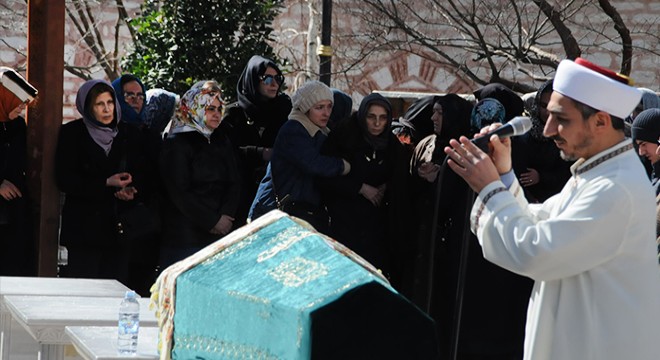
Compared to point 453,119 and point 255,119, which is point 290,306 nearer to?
point 453,119

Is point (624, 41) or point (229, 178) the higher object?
point (624, 41)

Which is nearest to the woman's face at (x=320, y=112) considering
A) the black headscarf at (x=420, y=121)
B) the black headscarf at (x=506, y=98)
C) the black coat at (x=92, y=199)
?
the black headscarf at (x=420, y=121)

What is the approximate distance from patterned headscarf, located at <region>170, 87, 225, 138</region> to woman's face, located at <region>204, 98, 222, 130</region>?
0.01 m

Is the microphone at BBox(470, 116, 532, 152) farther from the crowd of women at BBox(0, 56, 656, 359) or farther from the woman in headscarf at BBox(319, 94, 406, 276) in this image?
the woman in headscarf at BBox(319, 94, 406, 276)

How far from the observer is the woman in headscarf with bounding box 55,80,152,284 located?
8664mm

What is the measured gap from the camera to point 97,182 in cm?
865

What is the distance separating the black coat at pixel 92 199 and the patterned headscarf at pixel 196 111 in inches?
13.9

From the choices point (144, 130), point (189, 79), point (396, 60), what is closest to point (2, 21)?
point (396, 60)

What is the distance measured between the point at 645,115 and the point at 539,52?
189 inches

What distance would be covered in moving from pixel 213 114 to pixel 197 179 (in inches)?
17.4

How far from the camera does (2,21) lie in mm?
17969

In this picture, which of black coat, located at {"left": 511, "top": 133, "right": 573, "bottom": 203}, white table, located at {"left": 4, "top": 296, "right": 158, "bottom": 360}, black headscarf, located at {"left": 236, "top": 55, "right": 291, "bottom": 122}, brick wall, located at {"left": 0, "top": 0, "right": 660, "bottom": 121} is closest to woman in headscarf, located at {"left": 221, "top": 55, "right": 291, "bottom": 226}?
black headscarf, located at {"left": 236, "top": 55, "right": 291, "bottom": 122}

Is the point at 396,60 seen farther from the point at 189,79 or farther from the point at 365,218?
the point at 365,218

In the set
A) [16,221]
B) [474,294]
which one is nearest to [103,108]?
[16,221]
